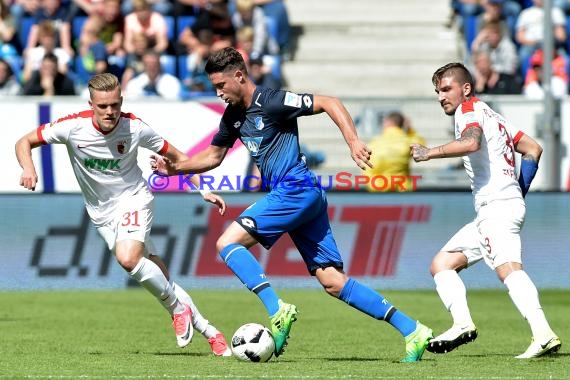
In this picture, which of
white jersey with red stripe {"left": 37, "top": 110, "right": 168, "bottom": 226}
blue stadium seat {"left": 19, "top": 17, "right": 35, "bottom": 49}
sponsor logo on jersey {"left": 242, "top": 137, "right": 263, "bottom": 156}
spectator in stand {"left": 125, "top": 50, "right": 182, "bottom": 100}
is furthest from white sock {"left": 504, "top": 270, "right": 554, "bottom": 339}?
blue stadium seat {"left": 19, "top": 17, "right": 35, "bottom": 49}

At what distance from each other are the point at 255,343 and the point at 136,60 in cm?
1109

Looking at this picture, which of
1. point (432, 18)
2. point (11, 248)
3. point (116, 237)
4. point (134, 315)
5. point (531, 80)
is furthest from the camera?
point (432, 18)

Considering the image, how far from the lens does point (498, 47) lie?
1998cm

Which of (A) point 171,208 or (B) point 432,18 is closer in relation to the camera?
(A) point 171,208

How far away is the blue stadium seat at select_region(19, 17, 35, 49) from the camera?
21561 mm

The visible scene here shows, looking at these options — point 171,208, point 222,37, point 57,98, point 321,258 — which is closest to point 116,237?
point 321,258

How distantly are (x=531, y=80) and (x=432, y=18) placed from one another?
3.12 metres

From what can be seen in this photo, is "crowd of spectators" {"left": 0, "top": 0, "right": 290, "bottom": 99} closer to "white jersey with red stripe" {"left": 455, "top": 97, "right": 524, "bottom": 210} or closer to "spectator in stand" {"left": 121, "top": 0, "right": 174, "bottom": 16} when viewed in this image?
"spectator in stand" {"left": 121, "top": 0, "right": 174, "bottom": 16}

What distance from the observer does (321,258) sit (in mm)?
9742

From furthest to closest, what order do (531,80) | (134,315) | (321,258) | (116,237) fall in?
(531,80) → (134,315) → (116,237) → (321,258)

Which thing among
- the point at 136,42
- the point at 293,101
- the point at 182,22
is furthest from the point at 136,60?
the point at 293,101

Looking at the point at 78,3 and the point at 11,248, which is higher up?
the point at 78,3

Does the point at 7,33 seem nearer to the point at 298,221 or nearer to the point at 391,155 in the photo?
the point at 391,155

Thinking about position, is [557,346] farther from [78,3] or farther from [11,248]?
[78,3]
